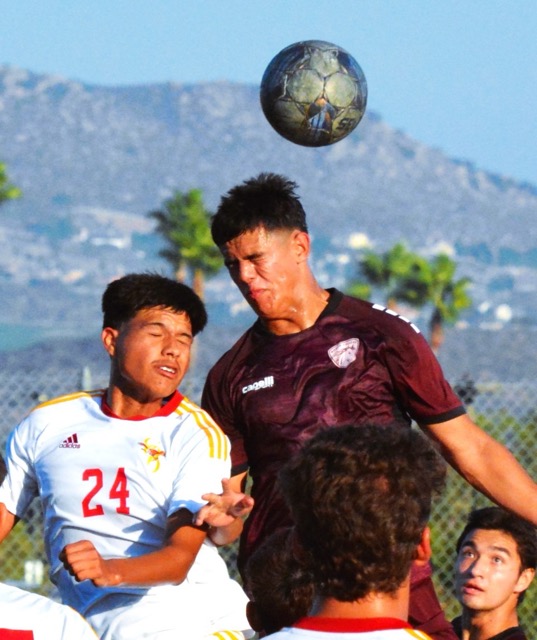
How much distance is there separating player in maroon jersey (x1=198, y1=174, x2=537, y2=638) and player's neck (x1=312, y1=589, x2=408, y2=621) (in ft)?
5.88

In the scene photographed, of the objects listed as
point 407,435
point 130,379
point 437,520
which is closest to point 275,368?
point 130,379

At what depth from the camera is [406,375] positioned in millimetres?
4883

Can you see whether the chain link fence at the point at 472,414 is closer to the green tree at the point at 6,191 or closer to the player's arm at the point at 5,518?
the player's arm at the point at 5,518

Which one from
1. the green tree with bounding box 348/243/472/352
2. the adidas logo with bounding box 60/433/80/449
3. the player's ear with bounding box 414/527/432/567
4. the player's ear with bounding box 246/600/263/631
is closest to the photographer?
the player's ear with bounding box 414/527/432/567

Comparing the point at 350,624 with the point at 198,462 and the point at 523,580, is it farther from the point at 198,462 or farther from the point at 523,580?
the point at 523,580

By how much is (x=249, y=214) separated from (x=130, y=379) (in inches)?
28.7

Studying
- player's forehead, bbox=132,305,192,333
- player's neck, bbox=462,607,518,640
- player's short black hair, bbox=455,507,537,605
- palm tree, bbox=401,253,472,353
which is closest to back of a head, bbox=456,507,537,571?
player's short black hair, bbox=455,507,537,605

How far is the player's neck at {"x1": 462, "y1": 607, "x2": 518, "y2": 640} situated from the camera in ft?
18.5

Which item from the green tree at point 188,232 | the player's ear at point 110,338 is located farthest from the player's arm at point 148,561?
the green tree at point 188,232

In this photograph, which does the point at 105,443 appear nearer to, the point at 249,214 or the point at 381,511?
the point at 249,214

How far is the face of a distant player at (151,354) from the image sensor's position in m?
4.85

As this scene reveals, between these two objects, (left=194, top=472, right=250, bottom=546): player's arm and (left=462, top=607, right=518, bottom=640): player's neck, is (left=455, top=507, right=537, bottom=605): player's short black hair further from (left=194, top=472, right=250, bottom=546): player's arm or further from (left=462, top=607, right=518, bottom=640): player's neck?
(left=194, top=472, right=250, bottom=546): player's arm

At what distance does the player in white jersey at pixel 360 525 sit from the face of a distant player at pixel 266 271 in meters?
2.02

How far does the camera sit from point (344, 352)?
4957mm
